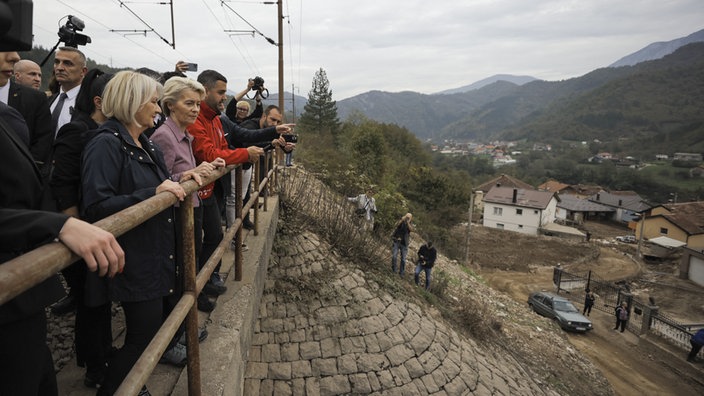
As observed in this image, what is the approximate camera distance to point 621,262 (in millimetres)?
28859

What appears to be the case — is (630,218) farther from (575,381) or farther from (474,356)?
(474,356)

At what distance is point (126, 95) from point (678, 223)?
49559 mm

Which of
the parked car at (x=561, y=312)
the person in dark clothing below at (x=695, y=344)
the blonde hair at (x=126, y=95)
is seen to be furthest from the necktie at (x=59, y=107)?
the person in dark clothing below at (x=695, y=344)

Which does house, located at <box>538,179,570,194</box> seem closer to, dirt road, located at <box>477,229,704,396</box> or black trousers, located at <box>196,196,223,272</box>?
dirt road, located at <box>477,229,704,396</box>

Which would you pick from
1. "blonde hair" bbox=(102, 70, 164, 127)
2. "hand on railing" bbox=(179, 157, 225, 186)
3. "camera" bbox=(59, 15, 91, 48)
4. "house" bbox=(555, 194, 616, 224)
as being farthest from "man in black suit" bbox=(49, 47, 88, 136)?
"house" bbox=(555, 194, 616, 224)

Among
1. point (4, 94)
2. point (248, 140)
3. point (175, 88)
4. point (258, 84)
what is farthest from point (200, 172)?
point (258, 84)

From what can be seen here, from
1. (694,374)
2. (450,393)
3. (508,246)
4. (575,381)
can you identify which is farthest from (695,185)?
(450,393)

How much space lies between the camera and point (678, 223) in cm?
3728

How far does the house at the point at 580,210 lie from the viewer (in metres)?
49.5

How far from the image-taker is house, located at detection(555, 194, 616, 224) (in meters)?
49.5

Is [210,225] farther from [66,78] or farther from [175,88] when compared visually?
[66,78]

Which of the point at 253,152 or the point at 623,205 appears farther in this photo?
the point at 623,205

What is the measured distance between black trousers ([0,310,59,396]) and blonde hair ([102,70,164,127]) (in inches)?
38.5

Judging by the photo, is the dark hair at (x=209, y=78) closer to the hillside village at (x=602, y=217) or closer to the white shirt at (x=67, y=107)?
the white shirt at (x=67, y=107)
